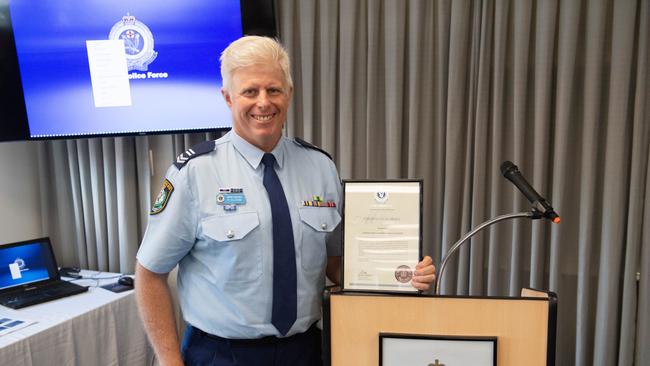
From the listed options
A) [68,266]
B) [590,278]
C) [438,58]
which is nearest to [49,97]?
[68,266]

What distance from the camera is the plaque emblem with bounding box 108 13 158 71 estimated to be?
87.8 inches

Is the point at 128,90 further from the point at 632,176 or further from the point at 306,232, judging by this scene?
the point at 632,176

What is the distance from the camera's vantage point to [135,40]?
224 centimetres

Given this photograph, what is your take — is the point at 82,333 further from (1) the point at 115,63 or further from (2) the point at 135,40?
(2) the point at 135,40

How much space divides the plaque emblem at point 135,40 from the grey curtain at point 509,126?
642 millimetres

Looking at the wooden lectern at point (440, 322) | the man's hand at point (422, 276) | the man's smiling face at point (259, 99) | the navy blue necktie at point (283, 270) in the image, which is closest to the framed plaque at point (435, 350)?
the wooden lectern at point (440, 322)

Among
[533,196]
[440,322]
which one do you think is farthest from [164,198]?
[533,196]

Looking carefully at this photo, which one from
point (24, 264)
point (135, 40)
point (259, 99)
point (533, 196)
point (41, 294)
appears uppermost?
point (135, 40)

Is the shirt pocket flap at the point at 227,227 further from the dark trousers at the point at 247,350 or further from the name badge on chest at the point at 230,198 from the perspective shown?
the dark trousers at the point at 247,350

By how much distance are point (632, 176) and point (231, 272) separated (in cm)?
165

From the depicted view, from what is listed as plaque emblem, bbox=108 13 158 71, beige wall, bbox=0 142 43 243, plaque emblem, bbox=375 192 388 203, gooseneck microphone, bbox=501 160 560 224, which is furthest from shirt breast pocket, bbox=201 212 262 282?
beige wall, bbox=0 142 43 243

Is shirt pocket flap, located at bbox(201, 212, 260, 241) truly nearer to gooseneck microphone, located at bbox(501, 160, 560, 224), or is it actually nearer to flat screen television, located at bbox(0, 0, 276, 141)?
gooseneck microphone, located at bbox(501, 160, 560, 224)

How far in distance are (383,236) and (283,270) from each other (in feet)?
0.97

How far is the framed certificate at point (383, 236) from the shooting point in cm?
120
